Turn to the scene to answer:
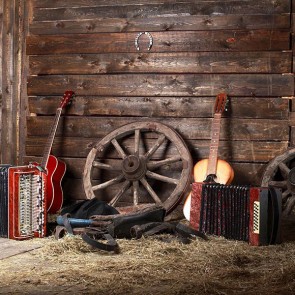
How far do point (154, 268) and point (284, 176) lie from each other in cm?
234

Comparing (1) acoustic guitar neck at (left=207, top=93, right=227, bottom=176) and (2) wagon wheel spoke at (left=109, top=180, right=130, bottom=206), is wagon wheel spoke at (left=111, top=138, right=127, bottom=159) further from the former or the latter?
(1) acoustic guitar neck at (left=207, top=93, right=227, bottom=176)

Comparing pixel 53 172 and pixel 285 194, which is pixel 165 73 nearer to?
pixel 53 172

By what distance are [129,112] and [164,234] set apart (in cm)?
192

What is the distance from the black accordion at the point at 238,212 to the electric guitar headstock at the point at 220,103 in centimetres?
116

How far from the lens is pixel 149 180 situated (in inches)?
242

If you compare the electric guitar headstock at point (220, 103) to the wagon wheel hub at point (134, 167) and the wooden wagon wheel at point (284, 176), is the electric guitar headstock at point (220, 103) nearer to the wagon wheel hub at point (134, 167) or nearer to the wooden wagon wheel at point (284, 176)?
the wooden wagon wheel at point (284, 176)

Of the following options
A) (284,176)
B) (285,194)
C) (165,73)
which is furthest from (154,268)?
(165,73)

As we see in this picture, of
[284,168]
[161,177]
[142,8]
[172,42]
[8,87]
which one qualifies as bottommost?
[161,177]

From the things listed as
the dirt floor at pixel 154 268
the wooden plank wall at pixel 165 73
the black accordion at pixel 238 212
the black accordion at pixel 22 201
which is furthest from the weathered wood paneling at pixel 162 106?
the black accordion at pixel 22 201

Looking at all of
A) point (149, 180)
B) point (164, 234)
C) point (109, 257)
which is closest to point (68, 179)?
point (149, 180)

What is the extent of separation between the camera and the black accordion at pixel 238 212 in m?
4.45

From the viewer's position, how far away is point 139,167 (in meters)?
5.87

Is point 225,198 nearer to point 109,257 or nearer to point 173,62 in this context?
point 109,257

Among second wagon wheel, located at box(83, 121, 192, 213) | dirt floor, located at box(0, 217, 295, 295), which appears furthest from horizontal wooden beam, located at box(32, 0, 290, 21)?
dirt floor, located at box(0, 217, 295, 295)
